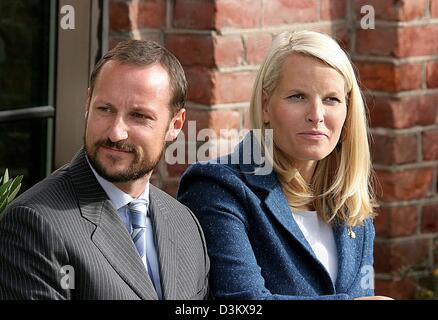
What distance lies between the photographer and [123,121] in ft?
7.40

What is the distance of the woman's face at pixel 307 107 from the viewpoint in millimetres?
2566

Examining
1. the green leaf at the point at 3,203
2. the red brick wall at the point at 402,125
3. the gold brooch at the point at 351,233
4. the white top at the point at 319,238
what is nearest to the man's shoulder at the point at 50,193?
the green leaf at the point at 3,203

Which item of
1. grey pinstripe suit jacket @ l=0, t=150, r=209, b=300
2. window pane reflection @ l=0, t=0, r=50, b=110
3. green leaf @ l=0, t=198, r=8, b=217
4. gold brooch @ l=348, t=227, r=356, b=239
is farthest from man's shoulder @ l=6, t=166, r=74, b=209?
window pane reflection @ l=0, t=0, r=50, b=110

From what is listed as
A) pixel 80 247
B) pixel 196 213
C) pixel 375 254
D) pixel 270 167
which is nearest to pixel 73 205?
pixel 80 247

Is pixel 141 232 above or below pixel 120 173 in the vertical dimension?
below

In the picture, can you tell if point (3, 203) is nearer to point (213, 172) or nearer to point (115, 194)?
point (115, 194)

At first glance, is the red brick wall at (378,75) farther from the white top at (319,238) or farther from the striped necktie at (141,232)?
the striped necktie at (141,232)

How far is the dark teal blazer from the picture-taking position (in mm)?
2486

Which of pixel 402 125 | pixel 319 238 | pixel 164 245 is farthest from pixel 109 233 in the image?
pixel 402 125

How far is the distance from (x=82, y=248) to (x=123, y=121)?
0.26m

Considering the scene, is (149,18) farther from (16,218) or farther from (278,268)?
(16,218)

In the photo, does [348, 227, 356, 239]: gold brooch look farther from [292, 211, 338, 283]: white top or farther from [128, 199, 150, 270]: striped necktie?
[128, 199, 150, 270]: striped necktie
